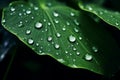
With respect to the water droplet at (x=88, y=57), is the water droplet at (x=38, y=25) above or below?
above

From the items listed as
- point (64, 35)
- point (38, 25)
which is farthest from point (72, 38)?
point (38, 25)

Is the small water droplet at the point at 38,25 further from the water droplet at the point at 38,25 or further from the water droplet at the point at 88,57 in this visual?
the water droplet at the point at 88,57

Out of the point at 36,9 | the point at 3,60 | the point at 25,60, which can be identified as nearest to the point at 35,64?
the point at 25,60

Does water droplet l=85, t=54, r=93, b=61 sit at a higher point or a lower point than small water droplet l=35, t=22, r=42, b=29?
lower

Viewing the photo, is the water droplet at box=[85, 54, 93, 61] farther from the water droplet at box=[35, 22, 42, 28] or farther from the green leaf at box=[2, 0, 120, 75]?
the water droplet at box=[35, 22, 42, 28]

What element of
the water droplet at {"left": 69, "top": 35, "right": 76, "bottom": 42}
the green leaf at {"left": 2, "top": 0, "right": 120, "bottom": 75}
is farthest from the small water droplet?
the water droplet at {"left": 69, "top": 35, "right": 76, "bottom": 42}

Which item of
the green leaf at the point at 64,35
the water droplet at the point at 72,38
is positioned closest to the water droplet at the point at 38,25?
the green leaf at the point at 64,35

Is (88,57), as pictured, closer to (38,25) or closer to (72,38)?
(72,38)

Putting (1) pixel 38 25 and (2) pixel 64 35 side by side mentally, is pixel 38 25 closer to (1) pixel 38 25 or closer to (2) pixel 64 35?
(1) pixel 38 25

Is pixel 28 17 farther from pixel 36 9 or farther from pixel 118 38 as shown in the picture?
pixel 118 38
